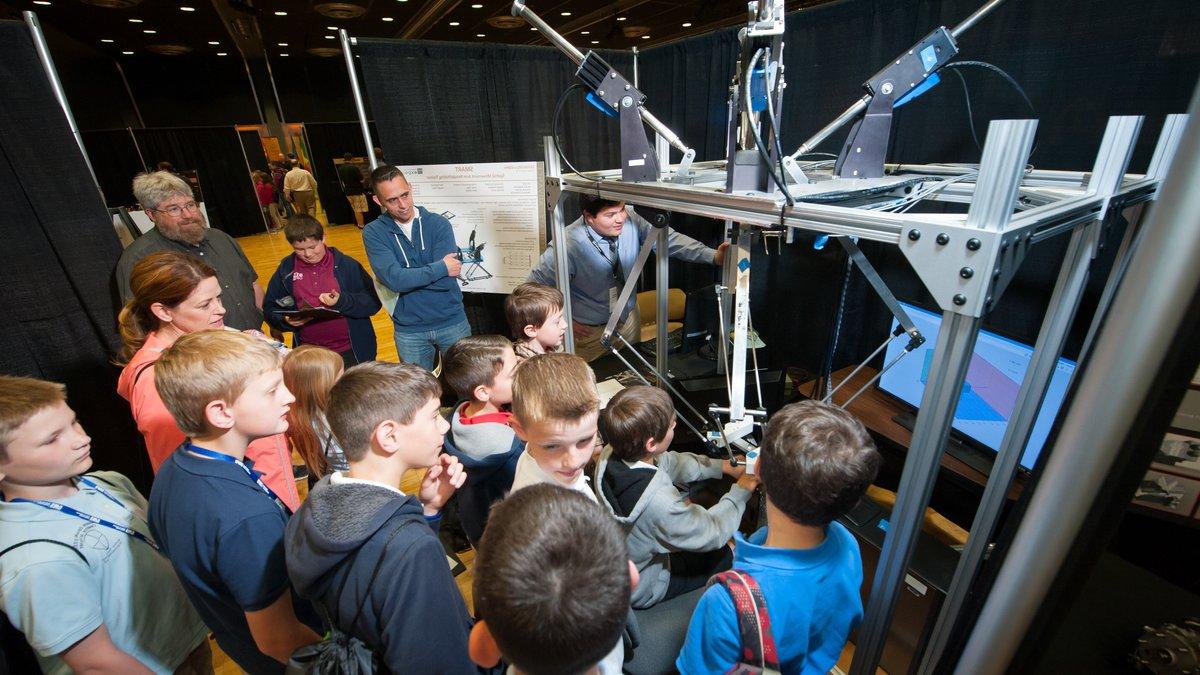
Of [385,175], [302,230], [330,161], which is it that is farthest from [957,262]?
[330,161]

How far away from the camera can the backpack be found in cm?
84

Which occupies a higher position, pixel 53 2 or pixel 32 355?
pixel 53 2

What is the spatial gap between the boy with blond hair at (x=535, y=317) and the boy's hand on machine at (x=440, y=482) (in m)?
0.58

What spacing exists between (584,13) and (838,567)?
7.83 m

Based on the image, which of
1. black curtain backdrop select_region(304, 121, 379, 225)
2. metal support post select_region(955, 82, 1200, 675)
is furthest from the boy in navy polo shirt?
black curtain backdrop select_region(304, 121, 379, 225)

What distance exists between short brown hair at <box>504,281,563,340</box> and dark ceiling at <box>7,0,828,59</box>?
577 cm

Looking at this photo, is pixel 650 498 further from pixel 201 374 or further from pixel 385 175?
pixel 385 175

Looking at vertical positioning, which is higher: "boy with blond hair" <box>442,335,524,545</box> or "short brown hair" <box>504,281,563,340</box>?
"short brown hair" <box>504,281,563,340</box>

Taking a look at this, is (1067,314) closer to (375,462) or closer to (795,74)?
(375,462)

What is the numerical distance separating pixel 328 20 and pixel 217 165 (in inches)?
191

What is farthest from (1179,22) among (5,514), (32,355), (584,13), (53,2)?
(53,2)

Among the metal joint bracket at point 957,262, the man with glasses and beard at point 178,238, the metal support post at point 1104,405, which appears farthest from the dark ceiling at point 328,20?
the metal support post at point 1104,405

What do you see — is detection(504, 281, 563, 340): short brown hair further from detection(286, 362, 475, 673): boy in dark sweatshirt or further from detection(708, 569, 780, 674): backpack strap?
detection(708, 569, 780, 674): backpack strap

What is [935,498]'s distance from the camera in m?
1.88
